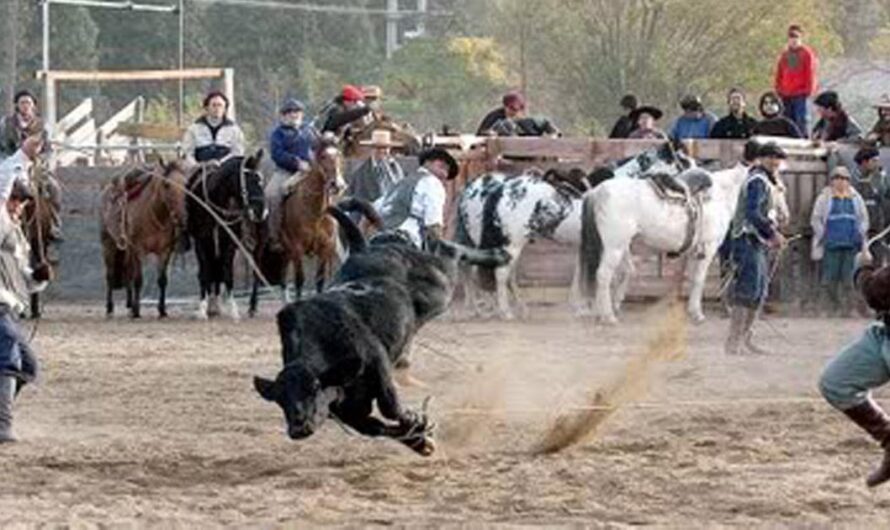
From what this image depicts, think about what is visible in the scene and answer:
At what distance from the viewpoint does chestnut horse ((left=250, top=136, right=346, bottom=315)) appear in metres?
24.0

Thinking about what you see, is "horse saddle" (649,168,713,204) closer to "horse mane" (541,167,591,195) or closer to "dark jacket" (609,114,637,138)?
"horse mane" (541,167,591,195)

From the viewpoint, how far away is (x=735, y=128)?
27.1m

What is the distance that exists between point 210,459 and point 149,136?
23.9m

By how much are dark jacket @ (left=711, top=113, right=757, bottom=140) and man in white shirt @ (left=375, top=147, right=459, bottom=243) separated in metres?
10.2

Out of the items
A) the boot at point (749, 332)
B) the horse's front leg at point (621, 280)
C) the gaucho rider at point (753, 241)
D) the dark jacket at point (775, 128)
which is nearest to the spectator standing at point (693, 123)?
the dark jacket at point (775, 128)

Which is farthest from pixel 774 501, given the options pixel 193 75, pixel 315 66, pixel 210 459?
pixel 315 66

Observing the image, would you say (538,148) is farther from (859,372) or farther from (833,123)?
(859,372)

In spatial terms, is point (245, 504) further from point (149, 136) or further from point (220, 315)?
point (149, 136)

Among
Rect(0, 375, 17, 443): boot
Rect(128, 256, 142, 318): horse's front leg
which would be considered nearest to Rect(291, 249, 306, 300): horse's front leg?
Rect(128, 256, 142, 318): horse's front leg

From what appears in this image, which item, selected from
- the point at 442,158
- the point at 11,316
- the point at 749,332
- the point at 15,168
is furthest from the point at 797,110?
the point at 11,316

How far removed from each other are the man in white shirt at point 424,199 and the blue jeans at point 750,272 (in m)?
3.22

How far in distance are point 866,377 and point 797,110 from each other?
1761cm

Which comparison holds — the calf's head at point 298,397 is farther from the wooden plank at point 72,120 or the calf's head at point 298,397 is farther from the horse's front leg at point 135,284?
the wooden plank at point 72,120

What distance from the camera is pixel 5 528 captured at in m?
10.6
